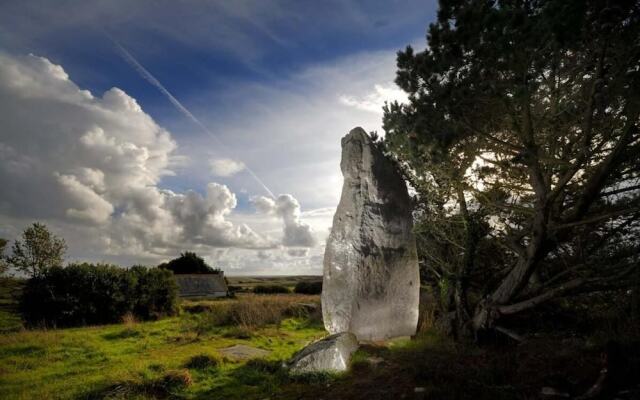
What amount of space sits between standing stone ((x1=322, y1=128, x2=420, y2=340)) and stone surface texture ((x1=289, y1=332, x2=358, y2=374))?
65.7 inches

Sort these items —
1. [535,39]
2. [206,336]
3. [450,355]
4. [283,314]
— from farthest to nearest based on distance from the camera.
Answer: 1. [283,314]
2. [206,336]
3. [450,355]
4. [535,39]

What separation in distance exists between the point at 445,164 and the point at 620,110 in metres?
3.11

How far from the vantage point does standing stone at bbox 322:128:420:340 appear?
28.1 ft

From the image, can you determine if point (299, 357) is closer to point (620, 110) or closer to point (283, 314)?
point (620, 110)

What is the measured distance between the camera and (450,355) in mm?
6559

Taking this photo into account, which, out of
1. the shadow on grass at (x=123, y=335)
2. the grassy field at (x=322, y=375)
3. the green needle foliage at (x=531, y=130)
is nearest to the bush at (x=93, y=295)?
the shadow on grass at (x=123, y=335)

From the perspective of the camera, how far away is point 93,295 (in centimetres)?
1642

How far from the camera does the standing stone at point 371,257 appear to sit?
8.57 meters

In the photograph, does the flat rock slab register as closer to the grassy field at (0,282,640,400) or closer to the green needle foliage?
the grassy field at (0,282,640,400)

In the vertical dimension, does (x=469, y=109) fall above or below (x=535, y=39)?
below

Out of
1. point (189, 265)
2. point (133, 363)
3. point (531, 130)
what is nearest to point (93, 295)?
point (133, 363)

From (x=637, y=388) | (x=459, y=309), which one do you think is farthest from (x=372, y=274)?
(x=637, y=388)

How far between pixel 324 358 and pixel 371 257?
2.98 metres

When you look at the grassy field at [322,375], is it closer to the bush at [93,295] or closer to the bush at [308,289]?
the bush at [93,295]
